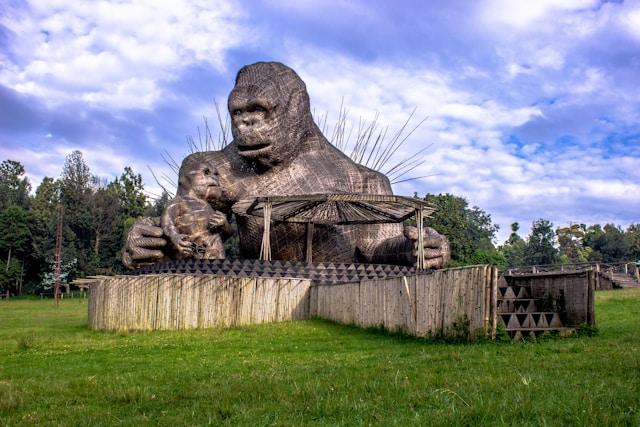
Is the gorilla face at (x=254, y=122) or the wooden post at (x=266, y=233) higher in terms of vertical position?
the gorilla face at (x=254, y=122)

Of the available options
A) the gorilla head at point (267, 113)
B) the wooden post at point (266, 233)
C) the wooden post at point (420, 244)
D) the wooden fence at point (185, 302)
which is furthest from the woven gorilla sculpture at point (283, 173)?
the wooden fence at point (185, 302)

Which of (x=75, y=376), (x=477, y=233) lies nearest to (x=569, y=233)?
(x=477, y=233)

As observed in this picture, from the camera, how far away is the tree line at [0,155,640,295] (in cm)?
4495

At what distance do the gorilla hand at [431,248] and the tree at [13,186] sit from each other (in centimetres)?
5702

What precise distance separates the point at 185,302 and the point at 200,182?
361cm

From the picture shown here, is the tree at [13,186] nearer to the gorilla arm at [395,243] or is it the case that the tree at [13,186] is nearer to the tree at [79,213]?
the tree at [79,213]

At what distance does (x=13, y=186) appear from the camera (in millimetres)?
72125

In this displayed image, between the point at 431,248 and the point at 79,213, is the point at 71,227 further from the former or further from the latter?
the point at 431,248

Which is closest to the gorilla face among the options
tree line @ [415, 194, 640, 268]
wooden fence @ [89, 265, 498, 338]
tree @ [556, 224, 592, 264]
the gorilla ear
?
the gorilla ear

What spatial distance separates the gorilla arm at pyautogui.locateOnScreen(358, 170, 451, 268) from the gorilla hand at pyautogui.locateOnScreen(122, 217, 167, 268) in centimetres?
450

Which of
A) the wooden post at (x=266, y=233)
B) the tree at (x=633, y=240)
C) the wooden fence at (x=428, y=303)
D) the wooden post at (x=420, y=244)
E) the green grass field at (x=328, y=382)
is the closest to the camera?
the green grass field at (x=328, y=382)

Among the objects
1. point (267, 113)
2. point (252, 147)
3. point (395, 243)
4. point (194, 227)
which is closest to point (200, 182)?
point (194, 227)

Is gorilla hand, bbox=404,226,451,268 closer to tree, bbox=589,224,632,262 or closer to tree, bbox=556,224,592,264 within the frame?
tree, bbox=589,224,632,262

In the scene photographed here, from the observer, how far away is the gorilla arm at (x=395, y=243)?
47.1 ft
